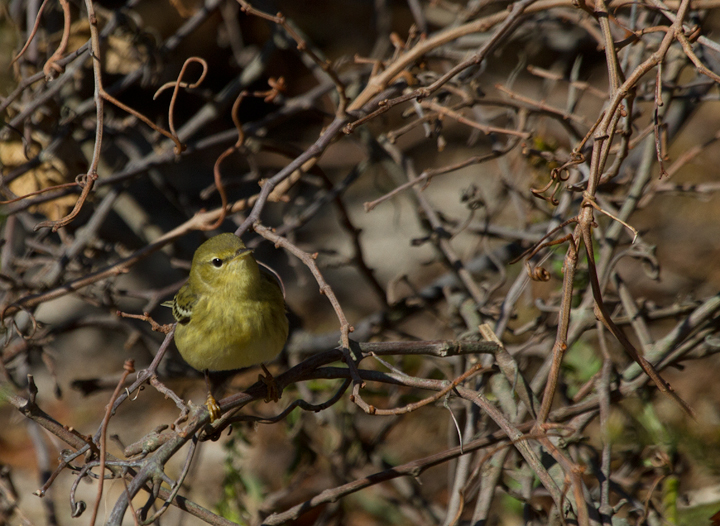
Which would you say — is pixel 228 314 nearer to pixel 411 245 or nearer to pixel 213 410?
pixel 213 410

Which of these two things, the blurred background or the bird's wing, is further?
the bird's wing

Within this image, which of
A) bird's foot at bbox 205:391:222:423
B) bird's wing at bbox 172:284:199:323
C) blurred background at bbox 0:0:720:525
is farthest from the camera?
bird's wing at bbox 172:284:199:323

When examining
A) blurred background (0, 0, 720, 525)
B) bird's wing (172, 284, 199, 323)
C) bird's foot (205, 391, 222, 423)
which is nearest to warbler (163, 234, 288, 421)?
bird's wing (172, 284, 199, 323)

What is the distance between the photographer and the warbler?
9.90 feet

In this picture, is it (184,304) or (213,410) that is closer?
(213,410)

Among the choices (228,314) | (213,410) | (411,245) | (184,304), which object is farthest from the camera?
(411,245)

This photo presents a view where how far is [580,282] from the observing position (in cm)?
294

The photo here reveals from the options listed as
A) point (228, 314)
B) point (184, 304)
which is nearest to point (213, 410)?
point (228, 314)

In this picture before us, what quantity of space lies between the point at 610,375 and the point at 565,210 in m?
0.81

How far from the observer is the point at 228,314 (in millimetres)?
3086

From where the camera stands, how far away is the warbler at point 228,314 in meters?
3.02

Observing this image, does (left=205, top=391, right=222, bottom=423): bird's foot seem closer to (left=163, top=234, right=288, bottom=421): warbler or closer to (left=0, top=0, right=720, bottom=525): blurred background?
(left=0, top=0, right=720, bottom=525): blurred background

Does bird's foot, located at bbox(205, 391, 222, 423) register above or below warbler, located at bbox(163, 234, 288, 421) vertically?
above

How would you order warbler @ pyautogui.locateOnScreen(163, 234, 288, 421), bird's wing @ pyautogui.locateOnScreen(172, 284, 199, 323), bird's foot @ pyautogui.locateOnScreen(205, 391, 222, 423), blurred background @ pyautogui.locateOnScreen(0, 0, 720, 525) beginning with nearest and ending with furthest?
bird's foot @ pyautogui.locateOnScreen(205, 391, 222, 423) < blurred background @ pyautogui.locateOnScreen(0, 0, 720, 525) < warbler @ pyautogui.locateOnScreen(163, 234, 288, 421) < bird's wing @ pyautogui.locateOnScreen(172, 284, 199, 323)
